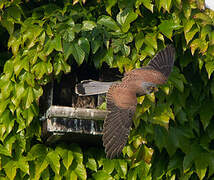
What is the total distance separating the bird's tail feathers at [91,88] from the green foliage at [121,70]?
Result: 0.40 feet

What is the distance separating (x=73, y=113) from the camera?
341cm

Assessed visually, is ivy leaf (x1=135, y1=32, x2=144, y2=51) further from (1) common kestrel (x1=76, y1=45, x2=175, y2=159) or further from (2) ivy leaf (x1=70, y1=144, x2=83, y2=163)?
(2) ivy leaf (x1=70, y1=144, x2=83, y2=163)

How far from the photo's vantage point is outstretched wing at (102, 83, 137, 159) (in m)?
3.14

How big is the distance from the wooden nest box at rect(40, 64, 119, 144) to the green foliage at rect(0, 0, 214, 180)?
0.12 meters

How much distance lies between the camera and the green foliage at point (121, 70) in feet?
11.6

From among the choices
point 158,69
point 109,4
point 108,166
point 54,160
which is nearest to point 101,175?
point 108,166

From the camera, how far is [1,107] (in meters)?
3.54

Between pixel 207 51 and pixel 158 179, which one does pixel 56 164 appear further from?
pixel 207 51

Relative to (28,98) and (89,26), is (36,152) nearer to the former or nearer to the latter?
(28,98)

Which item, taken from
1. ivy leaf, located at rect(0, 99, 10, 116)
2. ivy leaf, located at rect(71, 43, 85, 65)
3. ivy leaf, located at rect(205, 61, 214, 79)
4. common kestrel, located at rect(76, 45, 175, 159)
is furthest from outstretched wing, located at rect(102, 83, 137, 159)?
ivy leaf, located at rect(0, 99, 10, 116)

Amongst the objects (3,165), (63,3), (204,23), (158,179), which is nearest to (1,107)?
(3,165)

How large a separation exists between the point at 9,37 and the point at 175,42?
100cm

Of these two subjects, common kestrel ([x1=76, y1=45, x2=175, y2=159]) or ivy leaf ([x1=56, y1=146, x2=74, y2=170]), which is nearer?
common kestrel ([x1=76, y1=45, x2=175, y2=159])

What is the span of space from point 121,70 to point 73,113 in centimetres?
40
